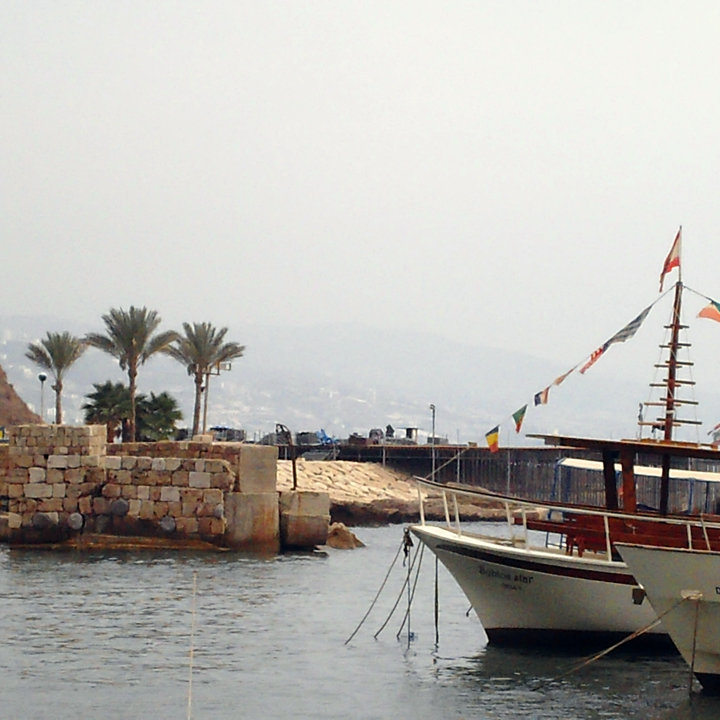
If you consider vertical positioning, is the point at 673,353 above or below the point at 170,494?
above

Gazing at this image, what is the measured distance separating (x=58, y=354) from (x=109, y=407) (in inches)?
458

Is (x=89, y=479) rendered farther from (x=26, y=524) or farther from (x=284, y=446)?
(x=284, y=446)

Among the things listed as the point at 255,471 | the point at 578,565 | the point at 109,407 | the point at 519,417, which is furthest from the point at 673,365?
the point at 109,407

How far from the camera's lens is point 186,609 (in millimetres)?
25766

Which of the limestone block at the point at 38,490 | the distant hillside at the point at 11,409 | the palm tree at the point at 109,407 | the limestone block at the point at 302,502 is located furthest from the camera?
the distant hillside at the point at 11,409

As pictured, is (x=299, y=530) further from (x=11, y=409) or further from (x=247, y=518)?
(x=11, y=409)

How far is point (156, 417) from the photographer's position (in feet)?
184

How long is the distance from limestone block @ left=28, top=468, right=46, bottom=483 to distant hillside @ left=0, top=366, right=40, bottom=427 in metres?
34.7

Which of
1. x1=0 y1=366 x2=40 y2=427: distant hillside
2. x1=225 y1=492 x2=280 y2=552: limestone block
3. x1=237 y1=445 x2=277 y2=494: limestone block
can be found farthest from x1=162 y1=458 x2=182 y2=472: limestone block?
x1=0 y1=366 x2=40 y2=427: distant hillside

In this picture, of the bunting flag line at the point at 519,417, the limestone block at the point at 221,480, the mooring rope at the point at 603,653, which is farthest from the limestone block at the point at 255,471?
the mooring rope at the point at 603,653

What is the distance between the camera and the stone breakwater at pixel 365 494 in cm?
5384

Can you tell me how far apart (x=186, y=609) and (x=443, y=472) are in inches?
1852

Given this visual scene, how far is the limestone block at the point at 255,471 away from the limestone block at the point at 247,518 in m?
0.22

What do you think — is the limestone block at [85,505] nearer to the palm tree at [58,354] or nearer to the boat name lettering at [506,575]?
the boat name lettering at [506,575]
